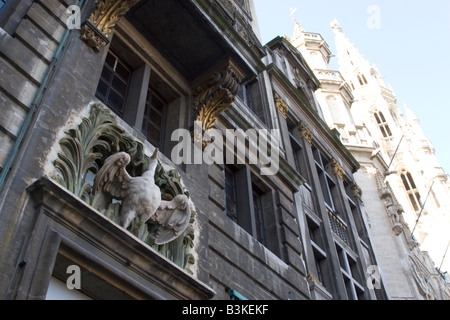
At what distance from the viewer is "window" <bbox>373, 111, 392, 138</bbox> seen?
100.0 metres

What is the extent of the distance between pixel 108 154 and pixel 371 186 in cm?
3248

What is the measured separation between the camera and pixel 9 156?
7.30 meters

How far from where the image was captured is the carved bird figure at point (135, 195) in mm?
8516

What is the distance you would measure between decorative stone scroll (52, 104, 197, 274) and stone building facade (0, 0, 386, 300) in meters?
0.03

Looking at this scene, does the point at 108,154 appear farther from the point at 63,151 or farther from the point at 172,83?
the point at 172,83

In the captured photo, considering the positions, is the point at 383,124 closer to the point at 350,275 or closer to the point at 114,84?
the point at 350,275

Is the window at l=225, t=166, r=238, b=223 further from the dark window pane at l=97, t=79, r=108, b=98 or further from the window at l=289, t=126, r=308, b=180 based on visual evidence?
the window at l=289, t=126, r=308, b=180

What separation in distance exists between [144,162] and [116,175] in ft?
3.25

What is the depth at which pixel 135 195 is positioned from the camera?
8672mm

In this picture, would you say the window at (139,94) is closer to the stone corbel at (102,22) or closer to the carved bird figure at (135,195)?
the stone corbel at (102,22)
